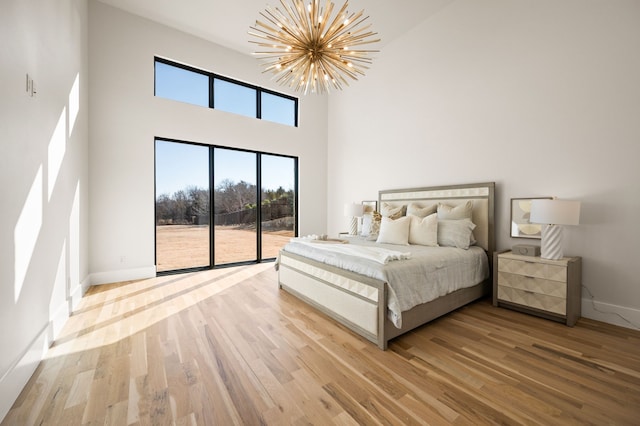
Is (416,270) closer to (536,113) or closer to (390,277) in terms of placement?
(390,277)

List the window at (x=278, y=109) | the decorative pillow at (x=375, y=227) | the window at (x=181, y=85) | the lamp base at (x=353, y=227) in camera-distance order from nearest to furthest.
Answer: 1. the decorative pillow at (x=375, y=227)
2. the window at (x=181, y=85)
3. the lamp base at (x=353, y=227)
4. the window at (x=278, y=109)

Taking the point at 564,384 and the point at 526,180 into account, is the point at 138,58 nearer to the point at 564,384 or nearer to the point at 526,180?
the point at 526,180

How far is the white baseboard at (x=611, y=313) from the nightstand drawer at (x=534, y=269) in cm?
57

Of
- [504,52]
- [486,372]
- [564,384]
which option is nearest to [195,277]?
[486,372]

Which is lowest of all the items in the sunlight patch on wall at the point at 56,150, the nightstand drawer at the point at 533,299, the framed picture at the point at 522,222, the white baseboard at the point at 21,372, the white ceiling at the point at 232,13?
the white baseboard at the point at 21,372

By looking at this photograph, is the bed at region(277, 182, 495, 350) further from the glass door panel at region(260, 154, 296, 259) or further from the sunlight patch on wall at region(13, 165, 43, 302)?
the sunlight patch on wall at region(13, 165, 43, 302)

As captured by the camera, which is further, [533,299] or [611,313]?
[533,299]

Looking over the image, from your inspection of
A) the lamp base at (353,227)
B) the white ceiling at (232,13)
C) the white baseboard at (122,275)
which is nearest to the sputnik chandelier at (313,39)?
the white ceiling at (232,13)

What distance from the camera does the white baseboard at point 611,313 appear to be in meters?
2.33

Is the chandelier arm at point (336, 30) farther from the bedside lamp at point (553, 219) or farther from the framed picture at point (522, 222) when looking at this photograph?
the framed picture at point (522, 222)

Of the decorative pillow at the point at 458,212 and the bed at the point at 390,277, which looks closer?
the bed at the point at 390,277

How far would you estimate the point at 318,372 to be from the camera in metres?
1.69

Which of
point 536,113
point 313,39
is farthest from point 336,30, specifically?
point 536,113

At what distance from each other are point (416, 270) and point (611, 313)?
6.53 ft
